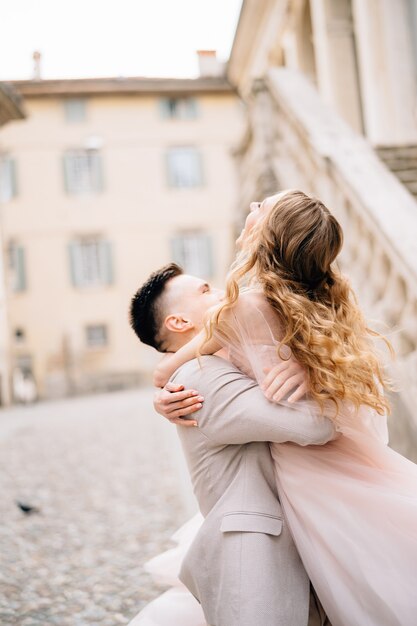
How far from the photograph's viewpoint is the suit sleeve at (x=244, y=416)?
1.80m

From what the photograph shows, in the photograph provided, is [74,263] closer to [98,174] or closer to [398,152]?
[98,174]

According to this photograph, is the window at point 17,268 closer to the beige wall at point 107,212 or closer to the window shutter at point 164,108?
the beige wall at point 107,212

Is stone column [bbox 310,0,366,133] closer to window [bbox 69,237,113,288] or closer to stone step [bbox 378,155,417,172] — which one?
stone step [bbox 378,155,417,172]

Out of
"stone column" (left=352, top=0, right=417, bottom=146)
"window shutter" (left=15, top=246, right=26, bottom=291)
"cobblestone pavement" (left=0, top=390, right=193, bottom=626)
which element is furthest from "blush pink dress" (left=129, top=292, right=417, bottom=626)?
"window shutter" (left=15, top=246, right=26, bottom=291)

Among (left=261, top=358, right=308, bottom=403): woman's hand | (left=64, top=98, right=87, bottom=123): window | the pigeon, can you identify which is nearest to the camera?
(left=261, top=358, right=308, bottom=403): woman's hand

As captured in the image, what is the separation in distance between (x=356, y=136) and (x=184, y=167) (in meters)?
18.4

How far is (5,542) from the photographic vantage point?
4891 millimetres

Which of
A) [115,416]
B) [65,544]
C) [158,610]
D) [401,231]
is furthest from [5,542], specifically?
[115,416]

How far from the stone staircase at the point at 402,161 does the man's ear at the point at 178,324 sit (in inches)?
167

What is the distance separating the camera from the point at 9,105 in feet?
43.3

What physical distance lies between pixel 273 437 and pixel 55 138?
2232cm

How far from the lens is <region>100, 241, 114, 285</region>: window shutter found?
73.5 ft

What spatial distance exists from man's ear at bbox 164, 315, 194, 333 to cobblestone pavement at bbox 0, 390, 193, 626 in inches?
76.1

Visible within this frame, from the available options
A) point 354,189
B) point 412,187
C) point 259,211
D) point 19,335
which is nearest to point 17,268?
point 19,335
